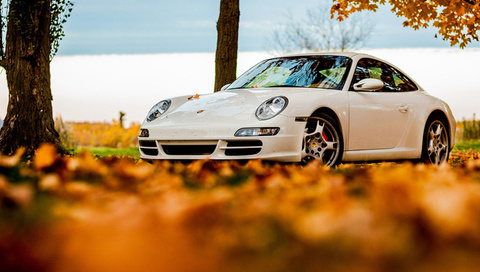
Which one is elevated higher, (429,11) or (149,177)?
(429,11)

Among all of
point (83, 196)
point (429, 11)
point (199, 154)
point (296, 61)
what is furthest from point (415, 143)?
point (429, 11)

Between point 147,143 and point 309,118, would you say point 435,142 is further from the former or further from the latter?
point 147,143

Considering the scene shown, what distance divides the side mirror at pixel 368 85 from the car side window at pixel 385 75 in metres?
0.41

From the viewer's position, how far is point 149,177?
3.97 m

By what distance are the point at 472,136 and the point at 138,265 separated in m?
19.8

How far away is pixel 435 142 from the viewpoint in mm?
7848

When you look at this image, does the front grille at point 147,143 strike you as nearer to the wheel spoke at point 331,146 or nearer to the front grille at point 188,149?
the front grille at point 188,149

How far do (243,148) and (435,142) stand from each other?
345cm

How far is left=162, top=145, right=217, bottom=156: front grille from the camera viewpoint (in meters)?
5.85

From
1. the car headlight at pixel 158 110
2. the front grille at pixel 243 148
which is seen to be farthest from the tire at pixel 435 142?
the car headlight at pixel 158 110

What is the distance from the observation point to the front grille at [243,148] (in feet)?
18.5

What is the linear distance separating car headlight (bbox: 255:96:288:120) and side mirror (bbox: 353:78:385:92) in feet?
4.01

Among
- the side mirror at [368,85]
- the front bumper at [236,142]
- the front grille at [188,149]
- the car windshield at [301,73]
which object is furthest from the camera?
the car windshield at [301,73]

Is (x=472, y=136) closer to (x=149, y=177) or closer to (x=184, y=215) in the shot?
(x=149, y=177)
